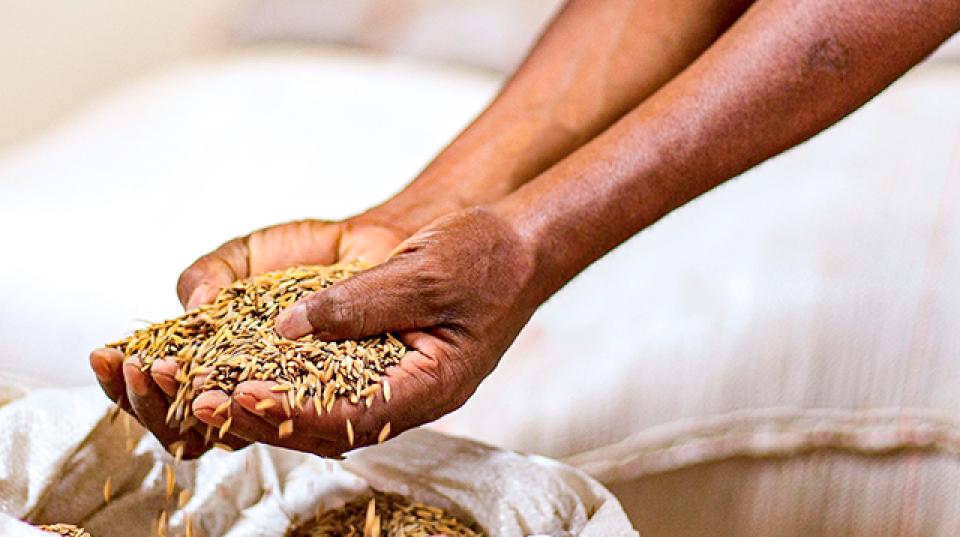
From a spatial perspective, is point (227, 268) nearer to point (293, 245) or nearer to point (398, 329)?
point (293, 245)

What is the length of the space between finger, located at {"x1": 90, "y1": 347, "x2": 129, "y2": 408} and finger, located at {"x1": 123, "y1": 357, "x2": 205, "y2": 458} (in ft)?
0.04

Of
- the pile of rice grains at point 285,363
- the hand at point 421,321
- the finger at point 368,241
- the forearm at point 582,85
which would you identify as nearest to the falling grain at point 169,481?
the pile of rice grains at point 285,363

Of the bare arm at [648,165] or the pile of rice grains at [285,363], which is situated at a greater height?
the bare arm at [648,165]

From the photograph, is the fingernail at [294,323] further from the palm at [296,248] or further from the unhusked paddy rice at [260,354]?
the palm at [296,248]

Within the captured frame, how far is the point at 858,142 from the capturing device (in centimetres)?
143

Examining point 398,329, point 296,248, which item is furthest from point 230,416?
point 296,248

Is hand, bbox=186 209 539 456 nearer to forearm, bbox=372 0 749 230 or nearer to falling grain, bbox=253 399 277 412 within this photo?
falling grain, bbox=253 399 277 412

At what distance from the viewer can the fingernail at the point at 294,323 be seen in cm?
79

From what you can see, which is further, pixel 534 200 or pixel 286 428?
pixel 534 200

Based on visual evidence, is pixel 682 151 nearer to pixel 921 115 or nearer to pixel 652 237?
pixel 652 237

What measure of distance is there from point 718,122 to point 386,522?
371mm

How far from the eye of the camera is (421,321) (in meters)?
0.84

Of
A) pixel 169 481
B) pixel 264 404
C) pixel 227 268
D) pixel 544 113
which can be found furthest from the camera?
pixel 544 113

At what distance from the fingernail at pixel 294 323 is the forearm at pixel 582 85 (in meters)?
0.30
